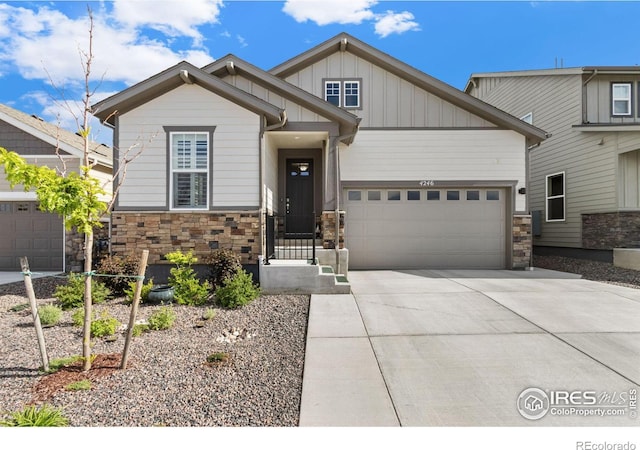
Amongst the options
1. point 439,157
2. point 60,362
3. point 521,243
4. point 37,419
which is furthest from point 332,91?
point 37,419

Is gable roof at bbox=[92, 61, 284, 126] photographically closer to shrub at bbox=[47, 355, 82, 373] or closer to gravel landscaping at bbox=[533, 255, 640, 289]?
shrub at bbox=[47, 355, 82, 373]

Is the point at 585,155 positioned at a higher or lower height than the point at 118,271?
higher

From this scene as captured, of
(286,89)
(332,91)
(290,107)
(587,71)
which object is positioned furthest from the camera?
(587,71)

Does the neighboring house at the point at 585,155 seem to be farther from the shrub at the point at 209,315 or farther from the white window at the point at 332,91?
the shrub at the point at 209,315

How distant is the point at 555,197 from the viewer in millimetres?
12891

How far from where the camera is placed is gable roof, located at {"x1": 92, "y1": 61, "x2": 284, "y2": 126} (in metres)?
7.28

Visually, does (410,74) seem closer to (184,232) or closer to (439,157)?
(439,157)

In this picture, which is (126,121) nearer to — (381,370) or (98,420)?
(98,420)

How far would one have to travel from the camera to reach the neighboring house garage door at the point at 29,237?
10.0m

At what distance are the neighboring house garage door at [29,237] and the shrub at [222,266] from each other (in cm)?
612

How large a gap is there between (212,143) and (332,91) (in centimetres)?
462

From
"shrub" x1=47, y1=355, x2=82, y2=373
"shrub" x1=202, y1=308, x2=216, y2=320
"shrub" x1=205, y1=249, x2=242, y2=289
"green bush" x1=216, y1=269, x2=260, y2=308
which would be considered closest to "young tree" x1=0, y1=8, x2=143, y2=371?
"shrub" x1=47, y1=355, x2=82, y2=373

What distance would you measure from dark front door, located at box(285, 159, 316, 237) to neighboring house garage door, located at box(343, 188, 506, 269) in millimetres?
1419

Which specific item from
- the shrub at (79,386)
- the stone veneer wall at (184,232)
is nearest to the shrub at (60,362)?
the shrub at (79,386)
